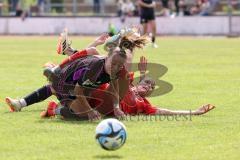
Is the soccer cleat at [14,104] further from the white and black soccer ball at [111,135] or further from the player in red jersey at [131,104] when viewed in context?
the white and black soccer ball at [111,135]

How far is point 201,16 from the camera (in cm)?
4088

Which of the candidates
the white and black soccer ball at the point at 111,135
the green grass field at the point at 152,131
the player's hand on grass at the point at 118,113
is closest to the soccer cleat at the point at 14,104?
the green grass field at the point at 152,131

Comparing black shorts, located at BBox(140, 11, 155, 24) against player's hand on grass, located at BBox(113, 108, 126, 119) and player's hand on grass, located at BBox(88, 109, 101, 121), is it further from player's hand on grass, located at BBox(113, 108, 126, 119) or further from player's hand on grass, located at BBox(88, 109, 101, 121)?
player's hand on grass, located at BBox(88, 109, 101, 121)

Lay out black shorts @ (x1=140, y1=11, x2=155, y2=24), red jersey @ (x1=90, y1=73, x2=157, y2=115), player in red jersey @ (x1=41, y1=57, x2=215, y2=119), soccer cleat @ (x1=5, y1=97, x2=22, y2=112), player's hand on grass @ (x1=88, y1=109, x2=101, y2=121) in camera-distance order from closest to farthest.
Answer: player's hand on grass @ (x1=88, y1=109, x2=101, y2=121) < player in red jersey @ (x1=41, y1=57, x2=215, y2=119) < red jersey @ (x1=90, y1=73, x2=157, y2=115) < soccer cleat @ (x1=5, y1=97, x2=22, y2=112) < black shorts @ (x1=140, y1=11, x2=155, y2=24)

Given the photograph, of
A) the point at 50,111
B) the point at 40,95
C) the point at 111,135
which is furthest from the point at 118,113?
the point at 111,135

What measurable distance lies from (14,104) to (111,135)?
3897 mm

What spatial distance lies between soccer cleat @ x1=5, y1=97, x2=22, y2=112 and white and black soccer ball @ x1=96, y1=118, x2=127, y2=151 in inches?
144

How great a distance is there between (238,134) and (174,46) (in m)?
22.6

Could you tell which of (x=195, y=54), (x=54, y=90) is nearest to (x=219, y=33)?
(x=195, y=54)

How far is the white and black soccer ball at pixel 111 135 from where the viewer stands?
8297 millimetres

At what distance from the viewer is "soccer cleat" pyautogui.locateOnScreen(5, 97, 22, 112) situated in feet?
38.7

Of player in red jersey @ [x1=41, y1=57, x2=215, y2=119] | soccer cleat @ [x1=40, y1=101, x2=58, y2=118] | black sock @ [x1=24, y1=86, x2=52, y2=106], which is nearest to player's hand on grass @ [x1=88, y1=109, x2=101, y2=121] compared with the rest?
player in red jersey @ [x1=41, y1=57, x2=215, y2=119]

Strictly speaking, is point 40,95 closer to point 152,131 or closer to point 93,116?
point 93,116

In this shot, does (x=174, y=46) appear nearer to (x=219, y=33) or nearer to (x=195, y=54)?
(x=195, y=54)
